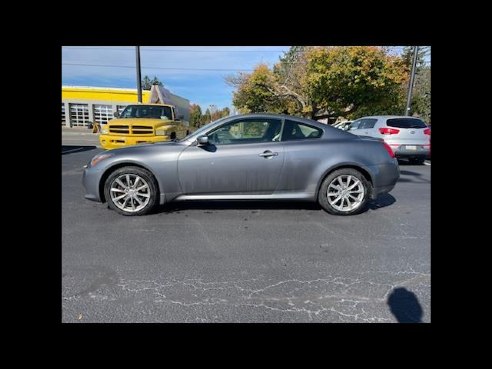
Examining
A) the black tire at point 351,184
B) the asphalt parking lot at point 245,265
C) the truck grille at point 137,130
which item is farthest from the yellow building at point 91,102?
the black tire at point 351,184

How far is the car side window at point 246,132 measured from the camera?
4.46m

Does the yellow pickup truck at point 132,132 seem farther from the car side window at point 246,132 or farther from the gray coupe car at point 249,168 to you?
the car side window at point 246,132

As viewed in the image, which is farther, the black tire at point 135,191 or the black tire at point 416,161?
the black tire at point 416,161

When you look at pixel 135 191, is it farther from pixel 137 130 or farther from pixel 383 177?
pixel 383 177

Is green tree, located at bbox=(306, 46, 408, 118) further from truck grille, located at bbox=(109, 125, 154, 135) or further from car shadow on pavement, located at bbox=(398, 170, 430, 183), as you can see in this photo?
truck grille, located at bbox=(109, 125, 154, 135)

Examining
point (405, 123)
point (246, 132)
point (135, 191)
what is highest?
point (405, 123)

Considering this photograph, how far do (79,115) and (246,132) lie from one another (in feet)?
116

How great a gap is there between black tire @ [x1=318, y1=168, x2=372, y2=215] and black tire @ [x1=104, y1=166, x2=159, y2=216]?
2.47 metres

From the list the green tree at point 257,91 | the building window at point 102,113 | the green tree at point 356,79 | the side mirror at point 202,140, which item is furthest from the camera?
the building window at point 102,113

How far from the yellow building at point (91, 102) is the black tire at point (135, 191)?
30.8 metres

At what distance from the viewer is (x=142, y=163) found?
4309mm

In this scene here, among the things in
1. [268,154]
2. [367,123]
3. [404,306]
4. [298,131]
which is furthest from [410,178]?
[404,306]

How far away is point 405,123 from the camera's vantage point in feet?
30.5
